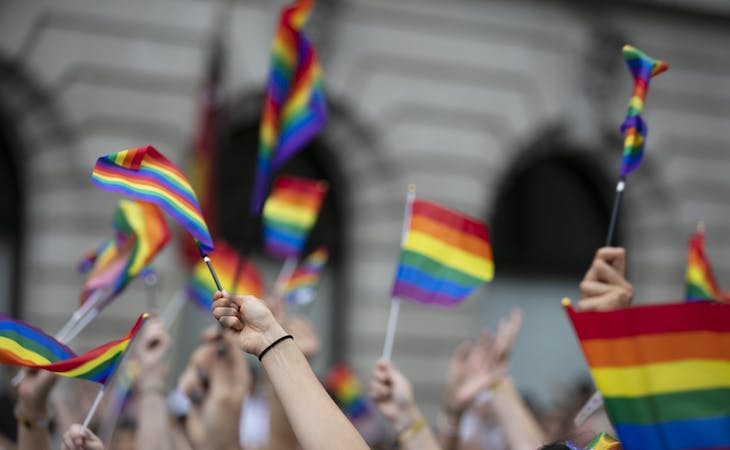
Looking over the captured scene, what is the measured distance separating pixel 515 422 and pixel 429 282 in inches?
25.6

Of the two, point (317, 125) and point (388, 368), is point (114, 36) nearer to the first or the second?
point (317, 125)

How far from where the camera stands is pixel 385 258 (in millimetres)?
10281

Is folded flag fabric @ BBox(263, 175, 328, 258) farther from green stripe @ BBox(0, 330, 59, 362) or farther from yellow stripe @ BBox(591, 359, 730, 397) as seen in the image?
yellow stripe @ BBox(591, 359, 730, 397)

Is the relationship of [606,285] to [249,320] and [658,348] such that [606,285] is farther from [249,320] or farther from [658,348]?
[249,320]

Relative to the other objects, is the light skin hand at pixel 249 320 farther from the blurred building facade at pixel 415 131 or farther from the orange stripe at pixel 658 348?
the blurred building facade at pixel 415 131

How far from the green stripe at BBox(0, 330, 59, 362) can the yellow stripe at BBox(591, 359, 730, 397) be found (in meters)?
1.77

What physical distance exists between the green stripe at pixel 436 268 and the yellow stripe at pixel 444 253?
0.05 ft

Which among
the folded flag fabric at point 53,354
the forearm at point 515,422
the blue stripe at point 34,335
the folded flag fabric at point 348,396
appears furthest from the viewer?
the folded flag fabric at point 348,396

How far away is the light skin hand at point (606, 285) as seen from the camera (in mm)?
3127

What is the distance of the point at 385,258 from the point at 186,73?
2.64 m

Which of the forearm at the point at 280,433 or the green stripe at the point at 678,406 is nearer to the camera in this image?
the green stripe at the point at 678,406

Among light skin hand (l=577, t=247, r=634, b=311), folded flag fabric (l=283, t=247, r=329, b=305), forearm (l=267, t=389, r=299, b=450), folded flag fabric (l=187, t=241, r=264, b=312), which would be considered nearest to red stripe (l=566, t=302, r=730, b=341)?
light skin hand (l=577, t=247, r=634, b=311)

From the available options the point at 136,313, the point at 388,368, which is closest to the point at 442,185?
the point at 136,313

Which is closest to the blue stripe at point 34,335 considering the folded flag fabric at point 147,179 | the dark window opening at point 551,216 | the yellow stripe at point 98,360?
the yellow stripe at point 98,360
